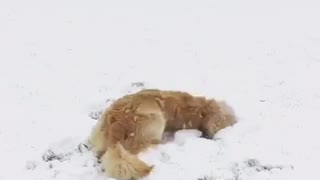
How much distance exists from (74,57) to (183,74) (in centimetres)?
199

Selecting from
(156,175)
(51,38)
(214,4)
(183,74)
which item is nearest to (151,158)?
(156,175)

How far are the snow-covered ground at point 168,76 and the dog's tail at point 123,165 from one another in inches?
9.0

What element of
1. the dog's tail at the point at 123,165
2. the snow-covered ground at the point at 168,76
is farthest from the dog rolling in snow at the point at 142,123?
the snow-covered ground at the point at 168,76

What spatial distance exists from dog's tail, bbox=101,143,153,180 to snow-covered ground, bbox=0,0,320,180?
0.75 ft

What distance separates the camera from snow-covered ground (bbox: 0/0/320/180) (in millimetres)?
6062

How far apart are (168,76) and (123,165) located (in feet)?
11.4

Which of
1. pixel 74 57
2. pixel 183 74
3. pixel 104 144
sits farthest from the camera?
pixel 74 57

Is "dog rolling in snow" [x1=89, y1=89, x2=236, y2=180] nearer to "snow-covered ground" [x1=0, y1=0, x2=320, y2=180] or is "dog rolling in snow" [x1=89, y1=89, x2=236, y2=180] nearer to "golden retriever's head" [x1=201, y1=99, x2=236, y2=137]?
"golden retriever's head" [x1=201, y1=99, x2=236, y2=137]

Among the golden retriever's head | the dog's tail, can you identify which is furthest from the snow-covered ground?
the dog's tail

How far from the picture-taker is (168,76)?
875 centimetres

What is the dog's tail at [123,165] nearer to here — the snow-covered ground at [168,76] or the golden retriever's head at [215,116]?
the snow-covered ground at [168,76]

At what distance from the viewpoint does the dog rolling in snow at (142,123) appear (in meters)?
5.52

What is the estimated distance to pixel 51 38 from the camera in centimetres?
1070

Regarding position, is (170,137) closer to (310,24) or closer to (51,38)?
(51,38)
